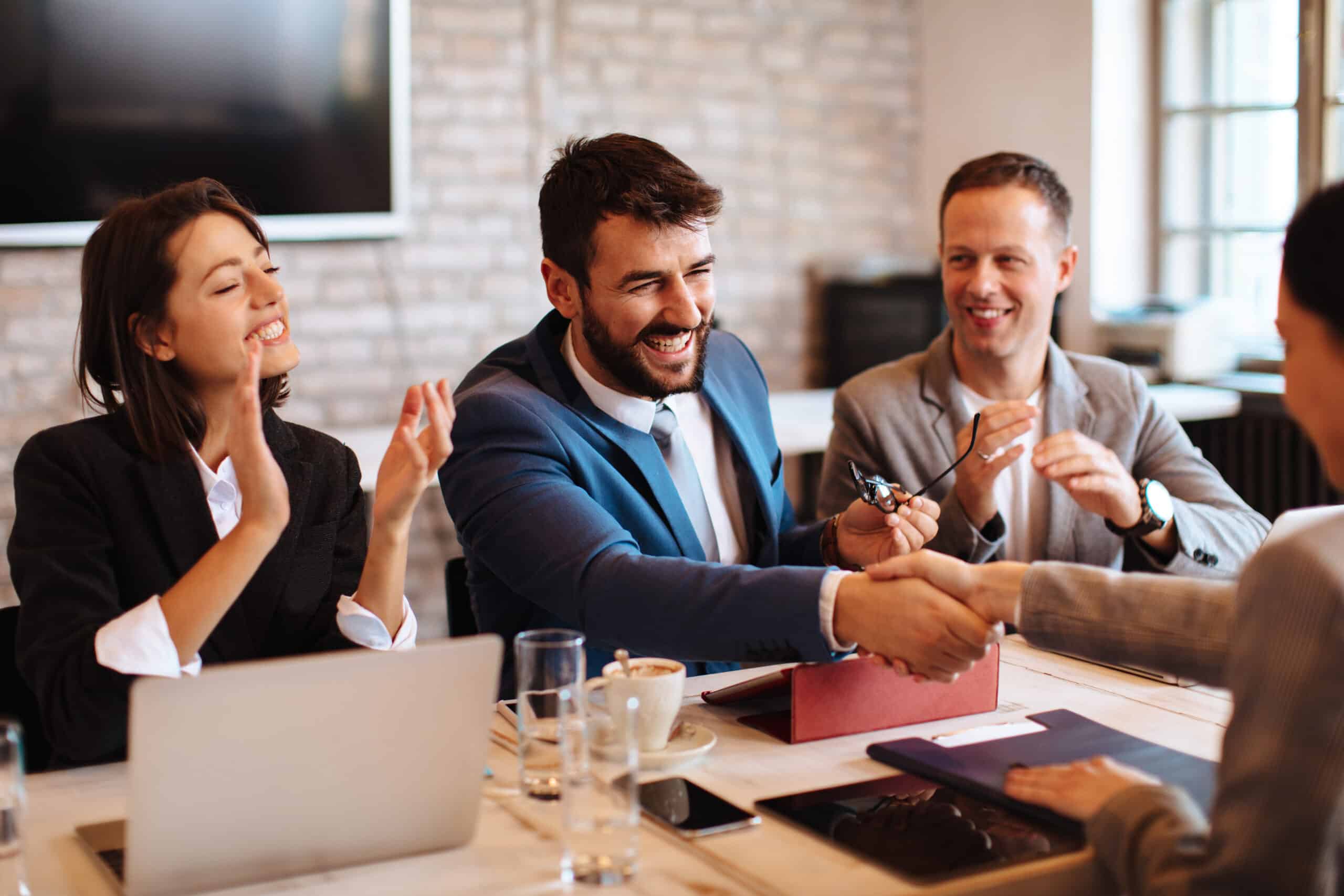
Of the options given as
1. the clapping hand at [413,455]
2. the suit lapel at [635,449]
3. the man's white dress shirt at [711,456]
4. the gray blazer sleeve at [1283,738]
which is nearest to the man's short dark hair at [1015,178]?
the man's white dress shirt at [711,456]

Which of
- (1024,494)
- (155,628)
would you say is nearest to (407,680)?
→ (155,628)

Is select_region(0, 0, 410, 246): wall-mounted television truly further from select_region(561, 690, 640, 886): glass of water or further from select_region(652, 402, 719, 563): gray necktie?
select_region(561, 690, 640, 886): glass of water

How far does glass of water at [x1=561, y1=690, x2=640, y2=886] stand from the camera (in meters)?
1.16

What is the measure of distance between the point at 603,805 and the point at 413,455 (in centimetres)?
62

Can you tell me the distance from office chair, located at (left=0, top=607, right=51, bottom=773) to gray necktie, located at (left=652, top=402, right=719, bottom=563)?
93cm

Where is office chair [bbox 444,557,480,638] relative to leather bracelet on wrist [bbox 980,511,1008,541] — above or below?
below

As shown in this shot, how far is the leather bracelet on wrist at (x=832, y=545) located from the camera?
2.15 meters

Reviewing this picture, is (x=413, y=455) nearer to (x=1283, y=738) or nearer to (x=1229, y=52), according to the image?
(x=1283, y=738)

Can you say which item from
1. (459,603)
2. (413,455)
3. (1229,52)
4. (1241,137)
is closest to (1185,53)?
(1229,52)

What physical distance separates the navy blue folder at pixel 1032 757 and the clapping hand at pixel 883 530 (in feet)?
1.58

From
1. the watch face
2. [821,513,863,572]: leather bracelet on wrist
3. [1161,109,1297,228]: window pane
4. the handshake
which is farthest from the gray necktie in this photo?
[1161,109,1297,228]: window pane

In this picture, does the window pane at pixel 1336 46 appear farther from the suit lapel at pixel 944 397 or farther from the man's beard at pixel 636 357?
the man's beard at pixel 636 357

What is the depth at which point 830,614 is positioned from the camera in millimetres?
1582

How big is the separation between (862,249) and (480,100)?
1641 millimetres
